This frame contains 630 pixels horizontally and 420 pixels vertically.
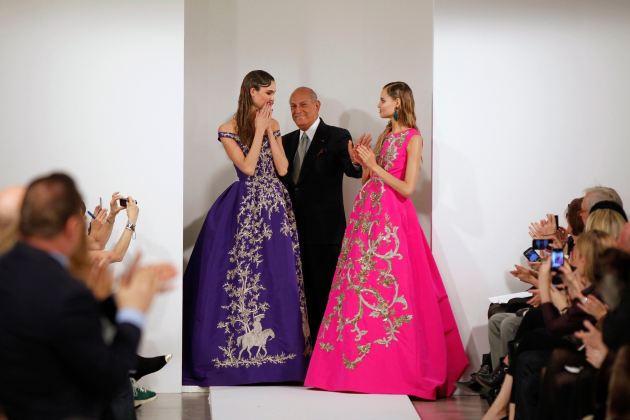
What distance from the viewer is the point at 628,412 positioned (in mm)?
2578

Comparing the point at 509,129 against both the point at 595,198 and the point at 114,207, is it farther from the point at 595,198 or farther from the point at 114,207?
the point at 114,207

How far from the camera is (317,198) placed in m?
5.94

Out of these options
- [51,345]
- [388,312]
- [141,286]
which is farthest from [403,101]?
[51,345]

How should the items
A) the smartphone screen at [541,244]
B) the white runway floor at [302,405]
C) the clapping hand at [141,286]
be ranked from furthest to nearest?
1. the white runway floor at [302,405]
2. the smartphone screen at [541,244]
3. the clapping hand at [141,286]

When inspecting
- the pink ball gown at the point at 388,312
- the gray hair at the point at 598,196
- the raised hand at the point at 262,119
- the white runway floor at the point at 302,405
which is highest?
the raised hand at the point at 262,119

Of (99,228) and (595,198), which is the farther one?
(99,228)

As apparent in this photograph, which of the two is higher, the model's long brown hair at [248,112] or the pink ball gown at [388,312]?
the model's long brown hair at [248,112]

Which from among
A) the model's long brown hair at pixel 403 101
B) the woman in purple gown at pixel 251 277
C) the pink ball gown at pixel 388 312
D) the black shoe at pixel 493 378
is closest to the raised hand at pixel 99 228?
the woman in purple gown at pixel 251 277

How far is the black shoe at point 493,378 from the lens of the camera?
4914 mm

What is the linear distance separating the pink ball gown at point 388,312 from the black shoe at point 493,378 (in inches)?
7.5

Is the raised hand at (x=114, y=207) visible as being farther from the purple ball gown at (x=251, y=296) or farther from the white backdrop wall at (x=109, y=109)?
the purple ball gown at (x=251, y=296)

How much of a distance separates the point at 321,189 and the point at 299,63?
1091 mm

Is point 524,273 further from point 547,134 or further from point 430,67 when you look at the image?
point 430,67

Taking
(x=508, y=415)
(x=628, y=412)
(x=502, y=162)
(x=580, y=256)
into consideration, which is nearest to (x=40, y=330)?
(x=628, y=412)
